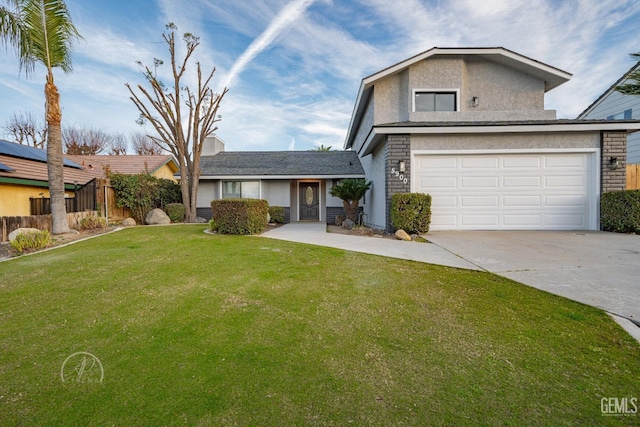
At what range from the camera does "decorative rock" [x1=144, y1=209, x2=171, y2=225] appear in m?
12.6

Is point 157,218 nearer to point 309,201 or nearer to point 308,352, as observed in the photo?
point 309,201

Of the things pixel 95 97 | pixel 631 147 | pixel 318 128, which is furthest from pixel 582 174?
pixel 95 97

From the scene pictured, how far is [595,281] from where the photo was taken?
3742mm

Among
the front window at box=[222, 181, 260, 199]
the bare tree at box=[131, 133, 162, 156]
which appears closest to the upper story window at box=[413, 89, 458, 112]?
the front window at box=[222, 181, 260, 199]

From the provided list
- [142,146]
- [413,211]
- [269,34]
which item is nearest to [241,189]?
[269,34]

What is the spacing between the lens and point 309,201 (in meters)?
15.4

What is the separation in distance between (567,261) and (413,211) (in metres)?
3.67

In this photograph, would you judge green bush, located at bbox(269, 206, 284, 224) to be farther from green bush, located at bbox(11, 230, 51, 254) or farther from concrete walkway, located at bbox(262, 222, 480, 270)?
green bush, located at bbox(11, 230, 51, 254)

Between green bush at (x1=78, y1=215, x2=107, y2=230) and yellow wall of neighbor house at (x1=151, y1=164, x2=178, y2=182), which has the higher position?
yellow wall of neighbor house at (x1=151, y1=164, x2=178, y2=182)

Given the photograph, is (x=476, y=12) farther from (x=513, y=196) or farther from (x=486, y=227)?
(x=486, y=227)

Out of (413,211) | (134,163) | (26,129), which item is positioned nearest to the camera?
(413,211)

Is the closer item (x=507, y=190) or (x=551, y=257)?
(x=551, y=257)

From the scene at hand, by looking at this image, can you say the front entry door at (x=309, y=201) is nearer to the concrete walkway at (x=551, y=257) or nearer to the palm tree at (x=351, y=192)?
the palm tree at (x=351, y=192)

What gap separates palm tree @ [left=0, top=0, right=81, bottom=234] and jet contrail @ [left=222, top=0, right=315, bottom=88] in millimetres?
7260
